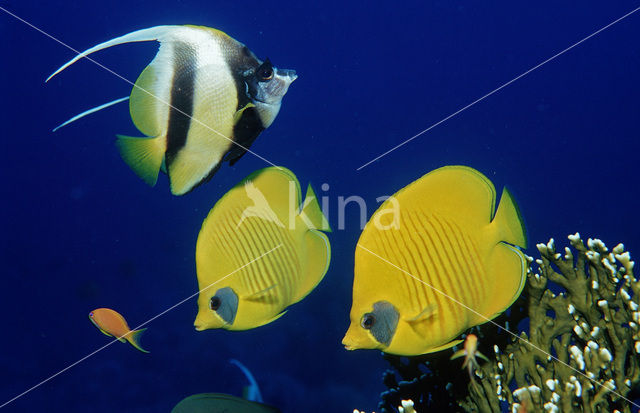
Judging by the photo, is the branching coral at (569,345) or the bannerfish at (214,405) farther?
the bannerfish at (214,405)

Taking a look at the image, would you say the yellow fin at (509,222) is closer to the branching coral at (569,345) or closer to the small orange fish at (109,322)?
the branching coral at (569,345)

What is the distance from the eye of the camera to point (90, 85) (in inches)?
772

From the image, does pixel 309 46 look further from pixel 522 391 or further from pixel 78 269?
pixel 522 391

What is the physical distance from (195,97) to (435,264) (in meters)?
0.97

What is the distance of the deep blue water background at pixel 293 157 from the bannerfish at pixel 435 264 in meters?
6.31

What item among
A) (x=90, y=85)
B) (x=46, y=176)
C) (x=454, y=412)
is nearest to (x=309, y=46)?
(x=90, y=85)

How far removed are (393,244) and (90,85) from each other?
74.4 feet

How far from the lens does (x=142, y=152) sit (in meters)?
1.29

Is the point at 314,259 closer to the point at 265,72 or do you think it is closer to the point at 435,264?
the point at 435,264

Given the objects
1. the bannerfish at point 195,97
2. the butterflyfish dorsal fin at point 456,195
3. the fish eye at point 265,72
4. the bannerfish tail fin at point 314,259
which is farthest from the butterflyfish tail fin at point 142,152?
the butterflyfish dorsal fin at point 456,195

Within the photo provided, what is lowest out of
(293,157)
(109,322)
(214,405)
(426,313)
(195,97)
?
(214,405)

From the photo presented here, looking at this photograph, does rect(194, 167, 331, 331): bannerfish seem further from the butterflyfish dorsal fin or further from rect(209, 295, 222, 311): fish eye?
the butterflyfish dorsal fin

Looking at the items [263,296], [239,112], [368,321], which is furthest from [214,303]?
[239,112]

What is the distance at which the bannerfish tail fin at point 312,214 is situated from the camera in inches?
65.4
